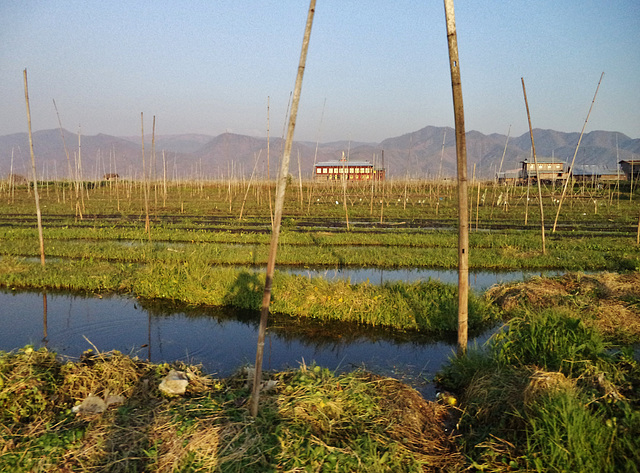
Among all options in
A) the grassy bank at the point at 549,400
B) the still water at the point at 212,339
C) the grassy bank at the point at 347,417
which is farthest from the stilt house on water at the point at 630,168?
the grassy bank at the point at 347,417

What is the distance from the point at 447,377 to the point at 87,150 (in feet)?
550

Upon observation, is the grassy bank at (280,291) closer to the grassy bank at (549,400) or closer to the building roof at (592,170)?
the grassy bank at (549,400)

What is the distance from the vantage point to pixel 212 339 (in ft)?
24.7

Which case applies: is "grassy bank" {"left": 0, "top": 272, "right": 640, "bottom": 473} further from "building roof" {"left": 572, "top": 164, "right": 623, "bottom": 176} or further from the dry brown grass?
"building roof" {"left": 572, "top": 164, "right": 623, "bottom": 176}

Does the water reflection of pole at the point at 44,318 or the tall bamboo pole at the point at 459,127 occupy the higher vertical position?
the tall bamboo pole at the point at 459,127

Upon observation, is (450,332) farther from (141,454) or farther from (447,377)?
(141,454)

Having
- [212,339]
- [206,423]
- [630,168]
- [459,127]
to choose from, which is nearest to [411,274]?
[212,339]

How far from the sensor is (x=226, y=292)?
9.38 m

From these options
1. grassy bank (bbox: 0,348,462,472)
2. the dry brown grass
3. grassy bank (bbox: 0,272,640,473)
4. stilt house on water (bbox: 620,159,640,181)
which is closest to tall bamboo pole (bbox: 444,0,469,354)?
grassy bank (bbox: 0,272,640,473)

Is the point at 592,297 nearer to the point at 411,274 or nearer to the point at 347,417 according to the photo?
the point at 411,274

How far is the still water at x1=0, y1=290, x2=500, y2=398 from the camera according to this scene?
21.5 ft

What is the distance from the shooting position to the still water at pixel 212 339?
6555 millimetres

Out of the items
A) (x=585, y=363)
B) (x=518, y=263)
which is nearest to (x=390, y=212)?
(x=518, y=263)

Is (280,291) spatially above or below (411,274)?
above
